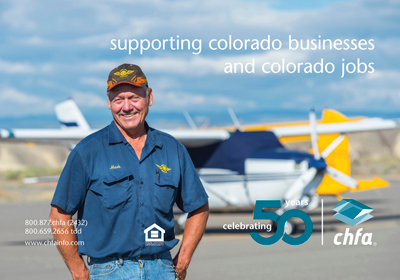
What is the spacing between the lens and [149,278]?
2418 millimetres

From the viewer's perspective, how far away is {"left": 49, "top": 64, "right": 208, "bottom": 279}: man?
2410 millimetres

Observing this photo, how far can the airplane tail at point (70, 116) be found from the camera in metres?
16.0

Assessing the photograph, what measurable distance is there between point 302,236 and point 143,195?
7992 millimetres

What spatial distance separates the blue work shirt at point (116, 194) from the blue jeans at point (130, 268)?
42mm

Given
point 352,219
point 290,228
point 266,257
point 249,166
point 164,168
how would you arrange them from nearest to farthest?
point 164,168
point 266,257
point 290,228
point 249,166
point 352,219

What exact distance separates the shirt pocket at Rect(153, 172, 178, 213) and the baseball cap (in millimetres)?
474

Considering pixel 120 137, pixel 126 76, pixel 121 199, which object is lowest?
pixel 121 199

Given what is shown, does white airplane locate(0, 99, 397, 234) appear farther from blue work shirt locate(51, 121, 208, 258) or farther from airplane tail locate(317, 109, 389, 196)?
blue work shirt locate(51, 121, 208, 258)

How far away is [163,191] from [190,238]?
334 millimetres

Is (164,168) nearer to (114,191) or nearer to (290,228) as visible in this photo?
(114,191)

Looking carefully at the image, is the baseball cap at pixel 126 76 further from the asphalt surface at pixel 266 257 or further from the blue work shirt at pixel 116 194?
the asphalt surface at pixel 266 257

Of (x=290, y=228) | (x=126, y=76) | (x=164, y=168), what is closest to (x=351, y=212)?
(x=290, y=228)

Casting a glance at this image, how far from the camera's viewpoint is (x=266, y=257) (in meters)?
8.17

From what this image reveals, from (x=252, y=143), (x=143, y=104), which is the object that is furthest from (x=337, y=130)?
(x=143, y=104)
